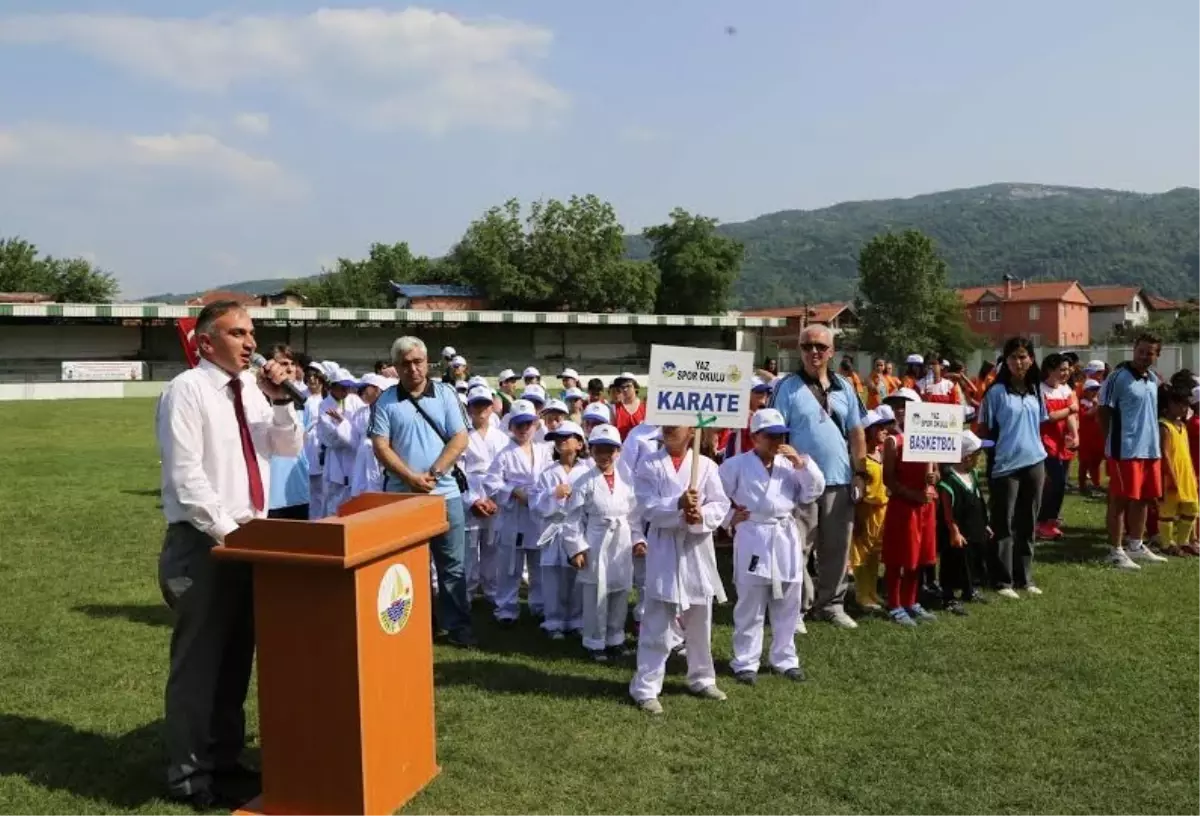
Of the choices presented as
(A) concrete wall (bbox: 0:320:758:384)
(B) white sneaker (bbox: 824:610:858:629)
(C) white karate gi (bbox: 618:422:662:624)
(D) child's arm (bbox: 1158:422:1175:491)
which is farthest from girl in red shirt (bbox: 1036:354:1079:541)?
(A) concrete wall (bbox: 0:320:758:384)

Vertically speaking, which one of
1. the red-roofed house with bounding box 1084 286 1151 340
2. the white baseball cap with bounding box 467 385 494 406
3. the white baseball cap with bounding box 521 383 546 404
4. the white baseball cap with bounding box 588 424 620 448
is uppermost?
the red-roofed house with bounding box 1084 286 1151 340

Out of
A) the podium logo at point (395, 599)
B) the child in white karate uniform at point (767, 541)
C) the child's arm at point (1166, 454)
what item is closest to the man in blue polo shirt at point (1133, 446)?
the child's arm at point (1166, 454)

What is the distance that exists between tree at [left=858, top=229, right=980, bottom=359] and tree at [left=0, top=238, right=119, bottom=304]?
58045 millimetres

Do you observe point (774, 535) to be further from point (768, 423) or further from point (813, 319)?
point (813, 319)

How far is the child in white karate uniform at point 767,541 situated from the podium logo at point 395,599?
237 centimetres

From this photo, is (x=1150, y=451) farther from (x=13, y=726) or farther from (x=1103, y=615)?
(x=13, y=726)

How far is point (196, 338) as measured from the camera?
407 cm

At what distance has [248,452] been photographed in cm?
414

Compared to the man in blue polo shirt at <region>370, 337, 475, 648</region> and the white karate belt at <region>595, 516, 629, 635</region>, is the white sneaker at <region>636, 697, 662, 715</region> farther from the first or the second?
the man in blue polo shirt at <region>370, 337, 475, 648</region>

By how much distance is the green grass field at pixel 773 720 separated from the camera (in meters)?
4.12

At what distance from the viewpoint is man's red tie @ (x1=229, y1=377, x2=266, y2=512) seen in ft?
13.5

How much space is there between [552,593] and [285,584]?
132 inches

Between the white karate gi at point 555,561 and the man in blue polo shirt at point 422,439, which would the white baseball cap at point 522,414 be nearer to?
the white karate gi at point 555,561

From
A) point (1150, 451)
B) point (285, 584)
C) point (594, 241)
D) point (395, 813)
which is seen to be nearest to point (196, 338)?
point (285, 584)
